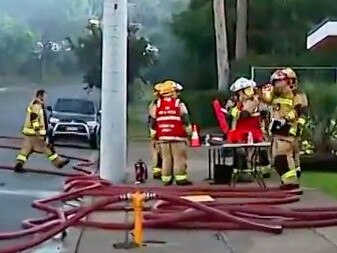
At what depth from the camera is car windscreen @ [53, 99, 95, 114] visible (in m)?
31.7

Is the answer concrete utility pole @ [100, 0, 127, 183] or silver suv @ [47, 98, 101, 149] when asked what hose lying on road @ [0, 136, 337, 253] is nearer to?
concrete utility pole @ [100, 0, 127, 183]

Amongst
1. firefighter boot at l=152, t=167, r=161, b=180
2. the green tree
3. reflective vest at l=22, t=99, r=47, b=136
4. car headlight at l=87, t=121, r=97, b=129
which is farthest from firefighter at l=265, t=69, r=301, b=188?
the green tree

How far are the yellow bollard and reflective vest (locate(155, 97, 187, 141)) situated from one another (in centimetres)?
580

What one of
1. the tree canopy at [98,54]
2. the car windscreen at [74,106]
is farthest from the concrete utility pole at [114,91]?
the tree canopy at [98,54]

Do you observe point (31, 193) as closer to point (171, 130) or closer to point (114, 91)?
point (171, 130)

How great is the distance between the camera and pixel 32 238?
35.4ft

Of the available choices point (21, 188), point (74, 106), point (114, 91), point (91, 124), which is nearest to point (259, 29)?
point (74, 106)

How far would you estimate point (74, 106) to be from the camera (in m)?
32.1

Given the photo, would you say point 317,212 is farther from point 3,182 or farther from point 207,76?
point 207,76

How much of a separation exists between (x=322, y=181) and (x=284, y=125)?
3318 millimetres

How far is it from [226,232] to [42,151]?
32.5ft

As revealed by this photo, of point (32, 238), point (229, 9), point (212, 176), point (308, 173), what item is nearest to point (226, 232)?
point (32, 238)

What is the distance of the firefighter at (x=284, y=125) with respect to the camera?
15.1 m

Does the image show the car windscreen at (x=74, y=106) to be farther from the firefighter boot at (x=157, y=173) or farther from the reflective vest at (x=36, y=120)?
the firefighter boot at (x=157, y=173)
